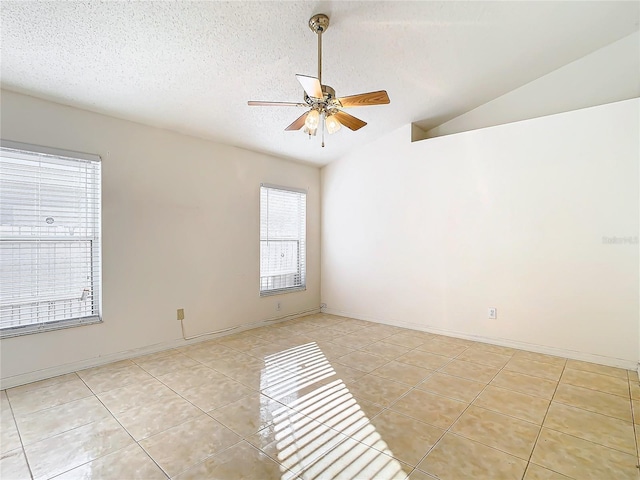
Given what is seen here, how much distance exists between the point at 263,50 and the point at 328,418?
284 cm

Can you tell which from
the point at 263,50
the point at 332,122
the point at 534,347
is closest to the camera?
the point at 332,122

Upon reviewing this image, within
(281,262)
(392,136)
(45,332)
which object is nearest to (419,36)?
(392,136)

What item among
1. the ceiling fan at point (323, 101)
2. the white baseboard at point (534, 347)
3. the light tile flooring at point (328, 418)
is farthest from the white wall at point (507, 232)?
the ceiling fan at point (323, 101)

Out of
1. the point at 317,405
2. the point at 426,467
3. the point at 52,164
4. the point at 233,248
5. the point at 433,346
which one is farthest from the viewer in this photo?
the point at 233,248

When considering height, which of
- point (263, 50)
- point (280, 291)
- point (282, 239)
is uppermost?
point (263, 50)

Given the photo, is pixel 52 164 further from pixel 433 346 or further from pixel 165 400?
pixel 433 346

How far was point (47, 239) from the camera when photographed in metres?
2.84

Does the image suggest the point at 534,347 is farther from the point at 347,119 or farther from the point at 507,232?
the point at 347,119

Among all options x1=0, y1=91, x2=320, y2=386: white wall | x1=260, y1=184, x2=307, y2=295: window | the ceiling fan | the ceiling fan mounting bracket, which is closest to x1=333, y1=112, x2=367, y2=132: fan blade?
the ceiling fan

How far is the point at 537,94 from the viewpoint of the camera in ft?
12.4

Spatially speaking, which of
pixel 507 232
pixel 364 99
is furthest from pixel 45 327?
pixel 507 232

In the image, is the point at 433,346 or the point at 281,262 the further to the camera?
the point at 281,262

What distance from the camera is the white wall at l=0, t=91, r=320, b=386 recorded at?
283cm

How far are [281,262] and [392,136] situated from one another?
2.48m
